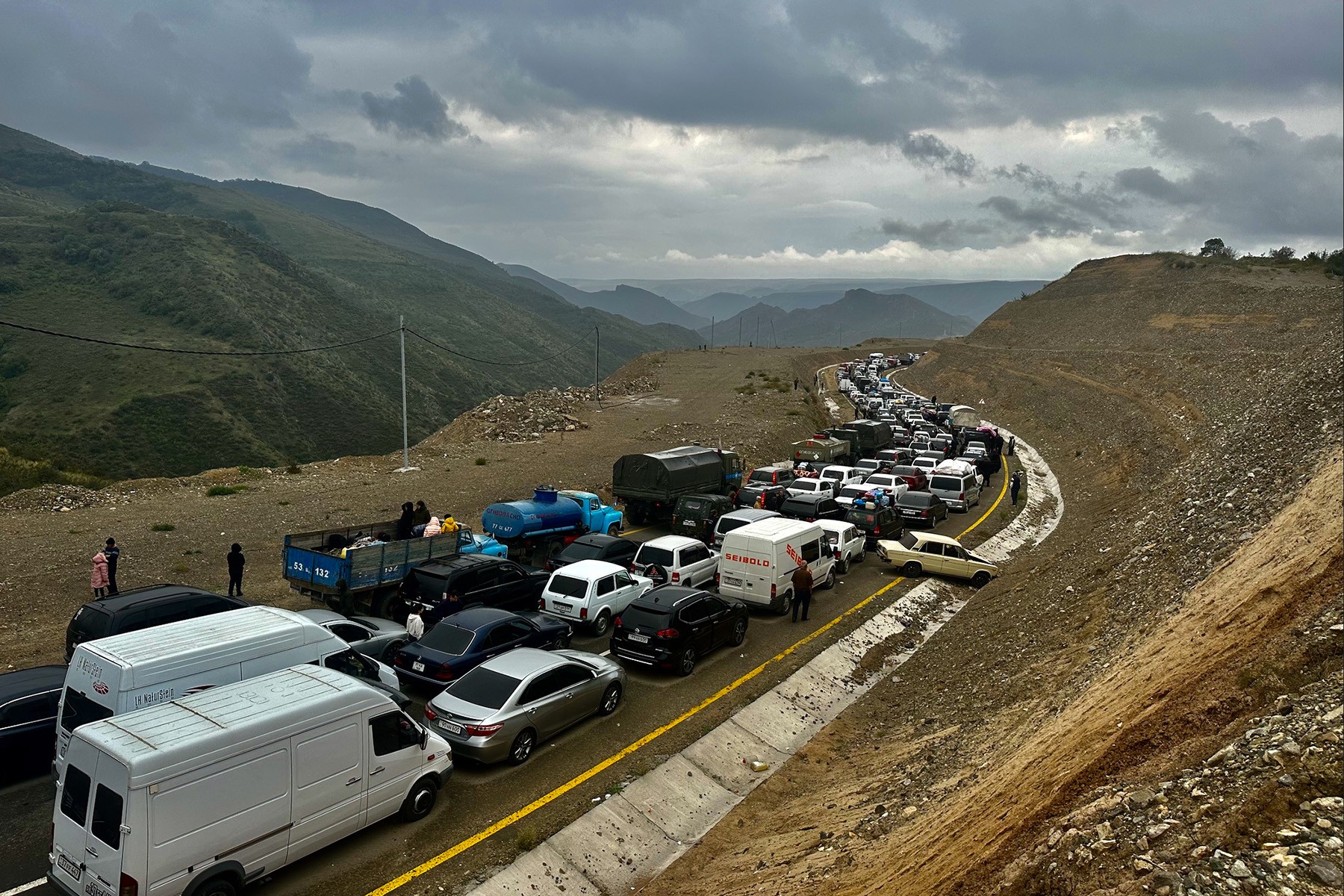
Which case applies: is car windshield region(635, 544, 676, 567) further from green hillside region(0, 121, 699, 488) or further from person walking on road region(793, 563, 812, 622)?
green hillside region(0, 121, 699, 488)

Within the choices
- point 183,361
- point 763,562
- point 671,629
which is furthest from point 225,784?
point 183,361

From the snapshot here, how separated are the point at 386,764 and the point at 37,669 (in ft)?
20.8

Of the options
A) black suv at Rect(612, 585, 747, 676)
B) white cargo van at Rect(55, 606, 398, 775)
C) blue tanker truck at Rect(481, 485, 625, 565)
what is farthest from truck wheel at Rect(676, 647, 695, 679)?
blue tanker truck at Rect(481, 485, 625, 565)

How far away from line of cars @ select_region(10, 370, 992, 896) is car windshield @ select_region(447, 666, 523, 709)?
0.03 metres

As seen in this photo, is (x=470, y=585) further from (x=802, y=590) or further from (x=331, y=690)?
(x=802, y=590)

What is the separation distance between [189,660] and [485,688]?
3.91 meters

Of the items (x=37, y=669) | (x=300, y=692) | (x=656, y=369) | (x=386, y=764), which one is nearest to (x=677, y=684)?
(x=386, y=764)

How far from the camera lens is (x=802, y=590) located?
17859 mm

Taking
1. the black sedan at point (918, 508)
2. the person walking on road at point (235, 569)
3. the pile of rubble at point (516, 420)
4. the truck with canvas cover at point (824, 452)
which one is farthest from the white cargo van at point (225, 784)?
the pile of rubble at point (516, 420)

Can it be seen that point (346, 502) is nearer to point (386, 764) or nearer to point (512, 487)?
point (512, 487)

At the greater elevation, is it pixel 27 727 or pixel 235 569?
pixel 27 727

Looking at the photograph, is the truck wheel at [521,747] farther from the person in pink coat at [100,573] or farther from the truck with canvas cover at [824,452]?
the truck with canvas cover at [824,452]

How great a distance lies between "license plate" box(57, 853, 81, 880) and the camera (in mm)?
7383

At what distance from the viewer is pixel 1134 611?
13.1m
